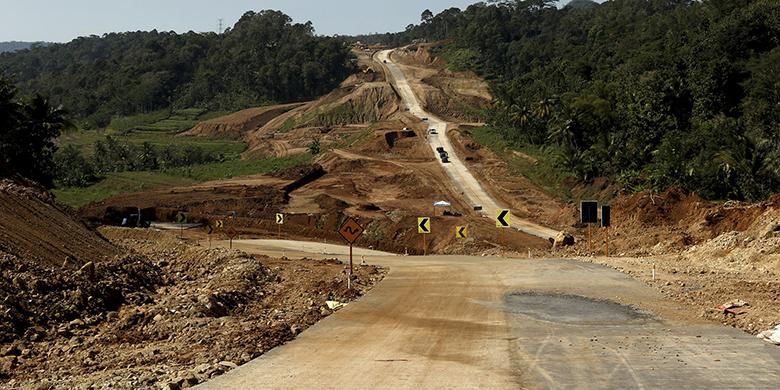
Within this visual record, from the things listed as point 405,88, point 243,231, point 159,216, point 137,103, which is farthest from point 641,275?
point 137,103

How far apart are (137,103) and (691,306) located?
162 metres

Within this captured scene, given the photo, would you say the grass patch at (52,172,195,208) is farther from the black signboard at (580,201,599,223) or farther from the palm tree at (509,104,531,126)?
the black signboard at (580,201,599,223)

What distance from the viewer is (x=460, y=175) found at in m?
82.2

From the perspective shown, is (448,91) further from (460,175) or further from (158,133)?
(460,175)

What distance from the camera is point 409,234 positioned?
5912cm

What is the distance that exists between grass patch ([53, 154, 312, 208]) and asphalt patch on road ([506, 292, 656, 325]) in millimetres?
55826

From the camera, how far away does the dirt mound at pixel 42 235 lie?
26.7 meters

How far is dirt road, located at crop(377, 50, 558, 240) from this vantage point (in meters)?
61.1

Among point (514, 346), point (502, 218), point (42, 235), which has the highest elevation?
point (42, 235)

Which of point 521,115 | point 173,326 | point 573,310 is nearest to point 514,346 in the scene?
point 573,310

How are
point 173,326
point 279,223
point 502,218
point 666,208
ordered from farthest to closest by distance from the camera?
point 279,223 → point 666,208 → point 502,218 → point 173,326

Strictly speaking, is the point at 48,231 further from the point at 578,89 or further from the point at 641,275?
the point at 578,89

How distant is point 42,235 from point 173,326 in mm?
9764

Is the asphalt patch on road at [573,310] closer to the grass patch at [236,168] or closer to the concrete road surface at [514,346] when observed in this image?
the concrete road surface at [514,346]
